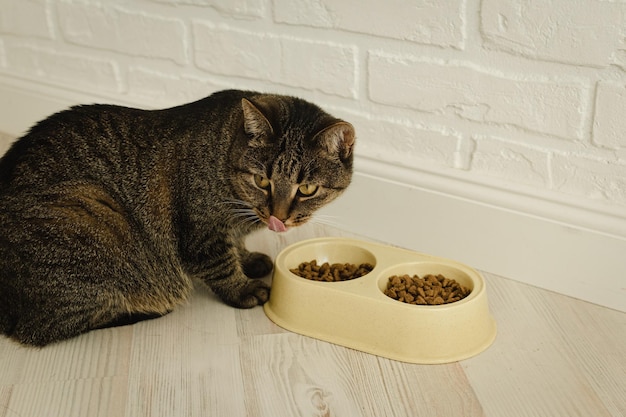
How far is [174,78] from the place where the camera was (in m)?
2.25

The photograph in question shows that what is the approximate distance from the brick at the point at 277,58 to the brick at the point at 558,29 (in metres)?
0.40

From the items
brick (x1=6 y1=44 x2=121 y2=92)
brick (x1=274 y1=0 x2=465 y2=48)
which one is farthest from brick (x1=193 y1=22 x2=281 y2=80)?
brick (x1=6 y1=44 x2=121 y2=92)

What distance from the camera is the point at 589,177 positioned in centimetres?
169

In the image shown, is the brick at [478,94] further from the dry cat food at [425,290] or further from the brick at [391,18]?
the dry cat food at [425,290]

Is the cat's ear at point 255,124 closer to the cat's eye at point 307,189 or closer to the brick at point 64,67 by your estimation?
the cat's eye at point 307,189

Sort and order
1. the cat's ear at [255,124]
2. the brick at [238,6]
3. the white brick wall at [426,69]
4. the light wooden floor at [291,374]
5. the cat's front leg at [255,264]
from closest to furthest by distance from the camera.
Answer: the light wooden floor at [291,374] < the cat's ear at [255,124] < the white brick wall at [426,69] < the cat's front leg at [255,264] < the brick at [238,6]

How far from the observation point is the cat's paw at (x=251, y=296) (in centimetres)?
171

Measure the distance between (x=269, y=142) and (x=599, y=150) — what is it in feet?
2.49

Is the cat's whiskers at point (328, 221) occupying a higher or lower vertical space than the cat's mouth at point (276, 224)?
lower

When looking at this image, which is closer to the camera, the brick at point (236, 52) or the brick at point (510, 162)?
the brick at point (510, 162)

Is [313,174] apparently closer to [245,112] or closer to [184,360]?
[245,112]

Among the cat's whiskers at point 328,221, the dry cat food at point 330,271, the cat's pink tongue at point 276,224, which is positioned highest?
the cat's pink tongue at point 276,224

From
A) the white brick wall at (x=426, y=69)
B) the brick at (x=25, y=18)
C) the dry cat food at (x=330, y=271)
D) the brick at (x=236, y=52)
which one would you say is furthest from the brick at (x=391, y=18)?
the brick at (x=25, y=18)

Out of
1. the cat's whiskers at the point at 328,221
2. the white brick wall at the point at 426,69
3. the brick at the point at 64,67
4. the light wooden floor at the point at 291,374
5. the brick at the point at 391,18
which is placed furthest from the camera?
the brick at the point at 64,67
